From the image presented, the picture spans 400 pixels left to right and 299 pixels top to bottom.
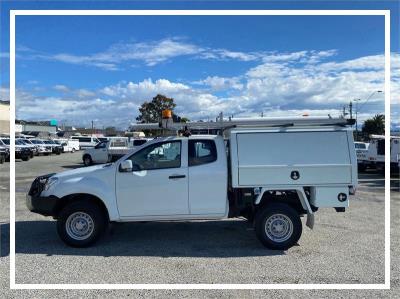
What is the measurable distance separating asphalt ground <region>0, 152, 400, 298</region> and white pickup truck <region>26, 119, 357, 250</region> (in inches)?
18.2

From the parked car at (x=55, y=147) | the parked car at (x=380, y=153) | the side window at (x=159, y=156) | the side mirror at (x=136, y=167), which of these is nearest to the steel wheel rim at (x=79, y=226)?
the side mirror at (x=136, y=167)

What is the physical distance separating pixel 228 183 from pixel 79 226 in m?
2.50

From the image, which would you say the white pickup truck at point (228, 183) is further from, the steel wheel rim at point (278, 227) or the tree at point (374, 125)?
the tree at point (374, 125)

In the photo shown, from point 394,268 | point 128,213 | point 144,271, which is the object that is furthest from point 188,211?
point 394,268

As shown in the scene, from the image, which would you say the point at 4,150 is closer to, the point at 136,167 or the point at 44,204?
the point at 44,204

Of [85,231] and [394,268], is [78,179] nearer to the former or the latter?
[85,231]

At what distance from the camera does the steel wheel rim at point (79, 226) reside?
707cm

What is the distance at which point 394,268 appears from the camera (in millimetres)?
6051

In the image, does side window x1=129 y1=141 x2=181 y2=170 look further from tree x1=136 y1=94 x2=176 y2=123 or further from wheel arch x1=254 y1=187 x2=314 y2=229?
tree x1=136 y1=94 x2=176 y2=123

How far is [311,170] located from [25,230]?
5350mm

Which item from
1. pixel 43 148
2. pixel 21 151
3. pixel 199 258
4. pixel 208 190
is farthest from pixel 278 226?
pixel 43 148

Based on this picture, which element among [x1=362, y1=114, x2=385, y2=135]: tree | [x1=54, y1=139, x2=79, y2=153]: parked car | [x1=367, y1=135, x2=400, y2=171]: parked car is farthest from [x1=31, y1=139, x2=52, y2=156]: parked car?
[x1=362, y1=114, x2=385, y2=135]: tree

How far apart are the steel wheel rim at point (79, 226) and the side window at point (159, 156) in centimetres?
118

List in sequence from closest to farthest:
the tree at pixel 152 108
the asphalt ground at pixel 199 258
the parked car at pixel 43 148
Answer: the asphalt ground at pixel 199 258 → the parked car at pixel 43 148 → the tree at pixel 152 108
